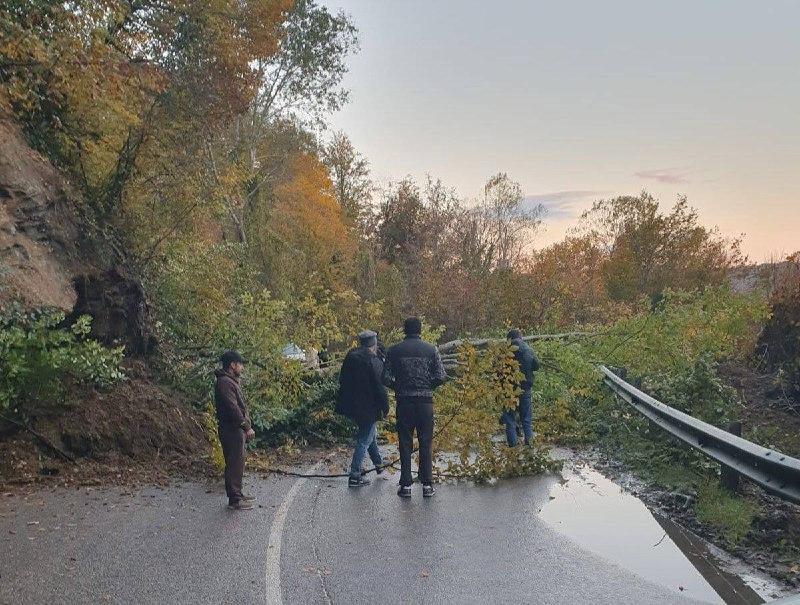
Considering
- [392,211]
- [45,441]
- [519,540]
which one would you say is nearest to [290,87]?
[392,211]

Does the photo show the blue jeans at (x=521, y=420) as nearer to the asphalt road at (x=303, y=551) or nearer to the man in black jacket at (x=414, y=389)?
the asphalt road at (x=303, y=551)

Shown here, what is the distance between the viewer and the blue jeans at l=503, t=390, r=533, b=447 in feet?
38.2

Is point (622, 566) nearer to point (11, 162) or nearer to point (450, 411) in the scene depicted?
point (450, 411)

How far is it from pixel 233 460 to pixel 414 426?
2.28 m

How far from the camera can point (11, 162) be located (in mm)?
12766

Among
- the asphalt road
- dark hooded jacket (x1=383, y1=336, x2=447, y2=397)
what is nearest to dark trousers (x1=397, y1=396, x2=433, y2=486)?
dark hooded jacket (x1=383, y1=336, x2=447, y2=397)

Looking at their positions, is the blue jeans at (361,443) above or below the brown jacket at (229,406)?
below

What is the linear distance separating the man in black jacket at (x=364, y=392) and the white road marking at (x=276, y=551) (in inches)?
43.9

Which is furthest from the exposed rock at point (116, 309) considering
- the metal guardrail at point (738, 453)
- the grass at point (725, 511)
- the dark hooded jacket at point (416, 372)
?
the grass at point (725, 511)

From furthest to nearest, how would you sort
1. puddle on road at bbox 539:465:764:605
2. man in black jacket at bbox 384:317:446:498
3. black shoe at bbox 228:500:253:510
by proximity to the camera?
man in black jacket at bbox 384:317:446:498 → black shoe at bbox 228:500:253:510 → puddle on road at bbox 539:465:764:605

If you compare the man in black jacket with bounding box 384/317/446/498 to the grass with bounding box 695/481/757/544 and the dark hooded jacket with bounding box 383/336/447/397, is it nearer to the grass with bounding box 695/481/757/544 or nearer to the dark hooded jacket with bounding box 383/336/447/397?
the dark hooded jacket with bounding box 383/336/447/397

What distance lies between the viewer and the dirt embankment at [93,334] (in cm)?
1088

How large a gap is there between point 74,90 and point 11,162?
6.11 feet

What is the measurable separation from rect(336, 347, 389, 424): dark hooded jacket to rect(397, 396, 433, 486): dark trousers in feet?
2.46
